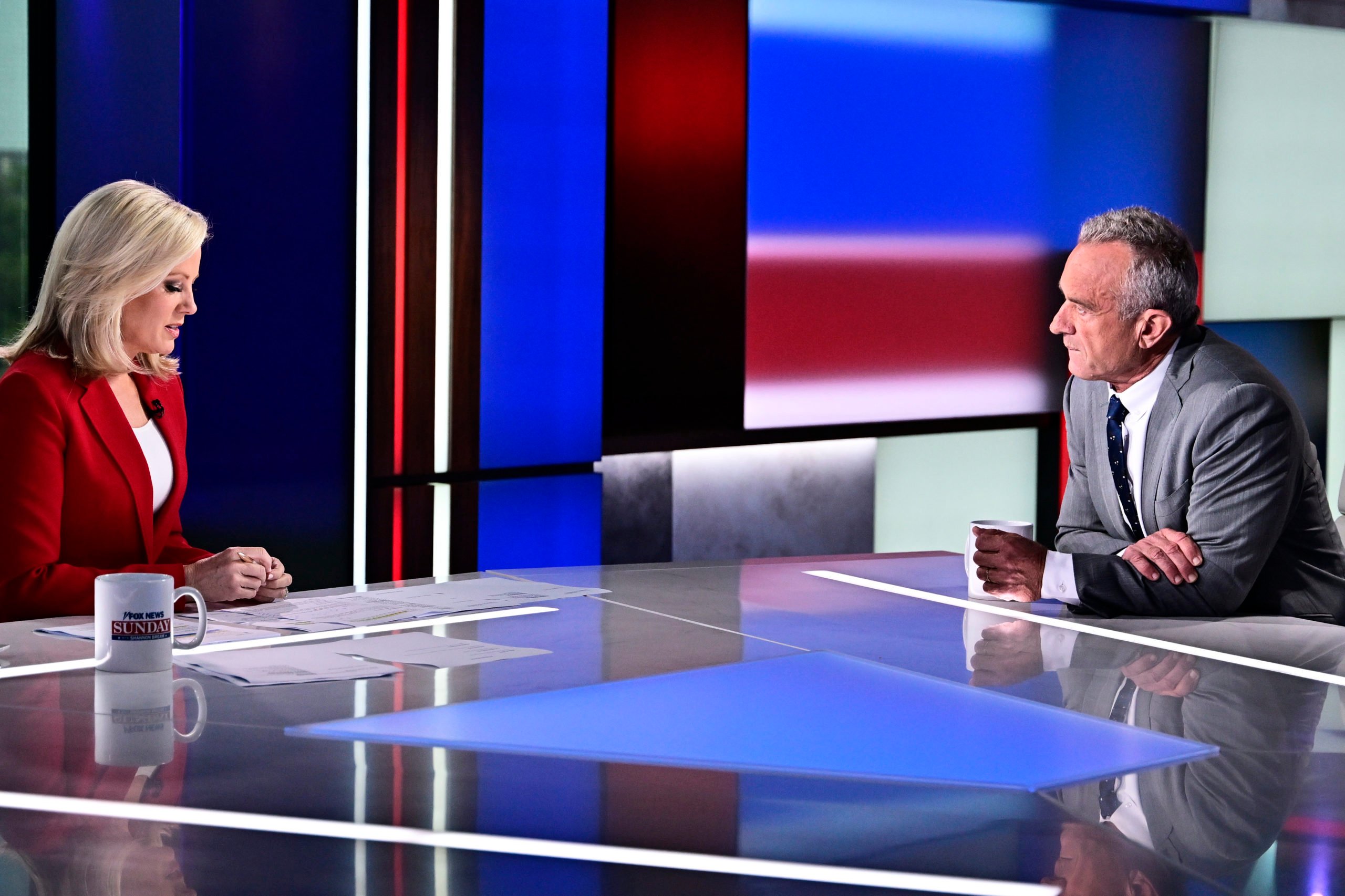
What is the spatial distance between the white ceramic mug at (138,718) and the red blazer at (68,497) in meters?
0.52

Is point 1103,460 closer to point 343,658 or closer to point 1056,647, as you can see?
point 1056,647

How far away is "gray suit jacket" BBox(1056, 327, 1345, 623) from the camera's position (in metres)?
2.01

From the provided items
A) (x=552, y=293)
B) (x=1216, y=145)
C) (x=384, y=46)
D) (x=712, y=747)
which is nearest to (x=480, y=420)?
(x=552, y=293)

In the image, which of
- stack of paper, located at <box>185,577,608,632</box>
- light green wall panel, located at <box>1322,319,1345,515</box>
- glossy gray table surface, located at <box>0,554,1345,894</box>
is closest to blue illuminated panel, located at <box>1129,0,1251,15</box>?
light green wall panel, located at <box>1322,319,1345,515</box>

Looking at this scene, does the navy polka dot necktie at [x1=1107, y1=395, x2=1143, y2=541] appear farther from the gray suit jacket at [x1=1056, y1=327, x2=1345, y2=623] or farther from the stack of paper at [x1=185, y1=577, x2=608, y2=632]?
the stack of paper at [x1=185, y1=577, x2=608, y2=632]

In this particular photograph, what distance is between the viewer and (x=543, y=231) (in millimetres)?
3756

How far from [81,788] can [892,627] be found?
41.2 inches

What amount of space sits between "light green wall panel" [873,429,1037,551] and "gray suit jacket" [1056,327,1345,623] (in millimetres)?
2561

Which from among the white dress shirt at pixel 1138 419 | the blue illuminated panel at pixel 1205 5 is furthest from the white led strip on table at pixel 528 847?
the blue illuminated panel at pixel 1205 5

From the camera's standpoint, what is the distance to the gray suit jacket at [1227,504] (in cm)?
201

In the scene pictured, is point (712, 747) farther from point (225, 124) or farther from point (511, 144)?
point (511, 144)

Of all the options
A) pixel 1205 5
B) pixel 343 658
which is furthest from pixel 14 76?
pixel 1205 5

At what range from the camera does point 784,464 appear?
4.56 m

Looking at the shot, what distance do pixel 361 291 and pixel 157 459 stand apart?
1.25m
